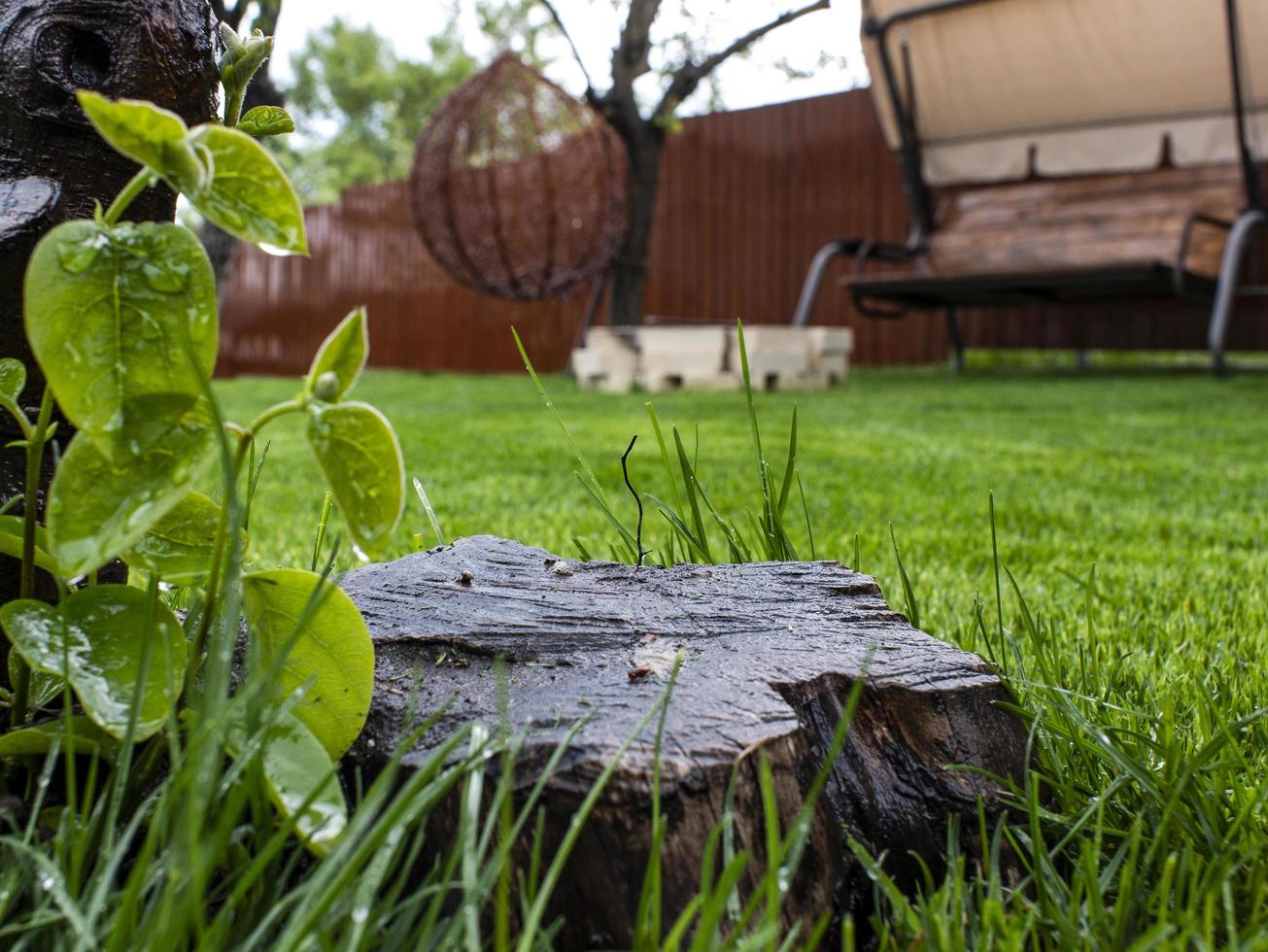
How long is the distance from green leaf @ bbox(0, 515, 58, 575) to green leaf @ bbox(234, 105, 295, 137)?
0.23 m

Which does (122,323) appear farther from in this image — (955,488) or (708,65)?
(708,65)

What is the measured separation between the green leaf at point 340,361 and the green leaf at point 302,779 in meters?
0.15

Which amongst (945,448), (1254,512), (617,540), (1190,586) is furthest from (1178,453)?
(617,540)

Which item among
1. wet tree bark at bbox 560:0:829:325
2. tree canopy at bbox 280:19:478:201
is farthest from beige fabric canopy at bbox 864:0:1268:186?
tree canopy at bbox 280:19:478:201

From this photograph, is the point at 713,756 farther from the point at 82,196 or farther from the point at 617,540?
the point at 617,540

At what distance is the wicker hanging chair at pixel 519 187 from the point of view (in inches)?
271

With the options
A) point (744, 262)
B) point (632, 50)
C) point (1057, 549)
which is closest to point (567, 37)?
point (632, 50)

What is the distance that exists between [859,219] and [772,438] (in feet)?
18.9

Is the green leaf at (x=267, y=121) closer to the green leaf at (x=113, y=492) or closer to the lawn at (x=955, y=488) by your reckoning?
the green leaf at (x=113, y=492)

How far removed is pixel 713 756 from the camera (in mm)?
508

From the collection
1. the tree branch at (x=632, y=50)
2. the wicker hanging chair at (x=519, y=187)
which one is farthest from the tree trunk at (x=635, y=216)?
the tree branch at (x=632, y=50)

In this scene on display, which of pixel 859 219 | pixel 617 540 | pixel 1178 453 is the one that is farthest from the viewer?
pixel 859 219

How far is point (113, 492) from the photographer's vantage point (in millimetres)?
449

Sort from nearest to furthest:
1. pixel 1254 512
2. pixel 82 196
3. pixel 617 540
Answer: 1. pixel 82 196
2. pixel 617 540
3. pixel 1254 512
